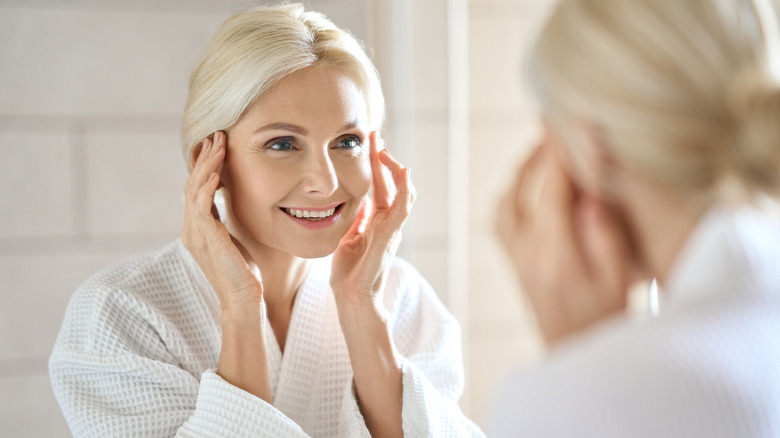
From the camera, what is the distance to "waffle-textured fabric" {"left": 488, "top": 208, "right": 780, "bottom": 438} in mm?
576

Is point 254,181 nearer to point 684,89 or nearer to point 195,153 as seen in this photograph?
point 195,153

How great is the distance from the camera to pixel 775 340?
608 millimetres

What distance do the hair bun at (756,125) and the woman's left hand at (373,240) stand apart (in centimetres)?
72

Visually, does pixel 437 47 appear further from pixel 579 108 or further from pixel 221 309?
pixel 579 108

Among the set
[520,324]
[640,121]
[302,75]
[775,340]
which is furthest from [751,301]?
[520,324]

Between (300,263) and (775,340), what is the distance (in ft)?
2.97

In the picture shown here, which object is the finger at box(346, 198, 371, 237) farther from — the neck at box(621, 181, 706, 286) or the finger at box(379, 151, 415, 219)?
the neck at box(621, 181, 706, 286)

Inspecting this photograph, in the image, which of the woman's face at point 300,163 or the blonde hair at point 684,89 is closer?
the blonde hair at point 684,89

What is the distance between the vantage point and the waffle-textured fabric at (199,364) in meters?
1.11

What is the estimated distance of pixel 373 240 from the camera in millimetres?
1288

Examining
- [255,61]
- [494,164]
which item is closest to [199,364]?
[255,61]

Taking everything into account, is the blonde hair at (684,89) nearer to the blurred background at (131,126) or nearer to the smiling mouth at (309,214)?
the smiling mouth at (309,214)

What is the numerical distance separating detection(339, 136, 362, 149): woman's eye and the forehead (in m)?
0.05

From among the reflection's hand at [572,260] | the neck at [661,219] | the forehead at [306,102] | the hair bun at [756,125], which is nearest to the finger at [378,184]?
the forehead at [306,102]
